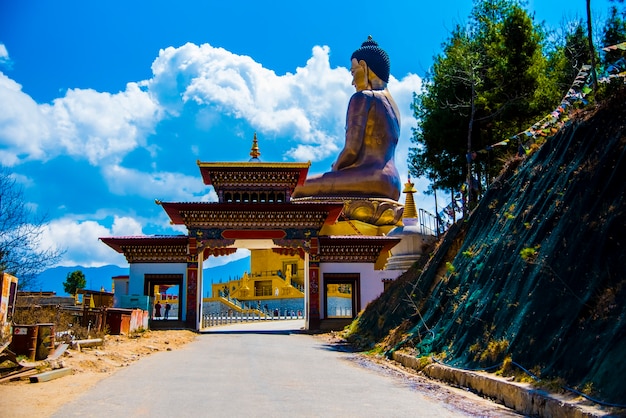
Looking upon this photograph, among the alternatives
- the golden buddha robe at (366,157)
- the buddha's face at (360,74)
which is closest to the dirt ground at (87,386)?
the golden buddha robe at (366,157)

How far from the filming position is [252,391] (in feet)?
26.0

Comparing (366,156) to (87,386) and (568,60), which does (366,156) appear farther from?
(87,386)

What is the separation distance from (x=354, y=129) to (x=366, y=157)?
84.2 inches

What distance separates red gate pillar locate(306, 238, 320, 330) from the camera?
995 inches

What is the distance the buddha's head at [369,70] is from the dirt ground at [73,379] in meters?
30.9

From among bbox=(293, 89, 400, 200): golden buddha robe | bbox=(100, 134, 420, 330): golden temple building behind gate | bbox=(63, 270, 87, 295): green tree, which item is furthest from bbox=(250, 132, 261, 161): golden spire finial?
bbox=(63, 270, 87, 295): green tree

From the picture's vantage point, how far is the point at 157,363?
11.8 m

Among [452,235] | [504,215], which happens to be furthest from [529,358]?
[452,235]

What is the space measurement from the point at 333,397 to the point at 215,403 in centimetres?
154

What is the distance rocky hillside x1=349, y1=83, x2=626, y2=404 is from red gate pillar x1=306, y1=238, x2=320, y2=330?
10.9 m

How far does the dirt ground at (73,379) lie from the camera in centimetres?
663

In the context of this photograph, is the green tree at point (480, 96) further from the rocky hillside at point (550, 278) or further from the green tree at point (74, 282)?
the green tree at point (74, 282)

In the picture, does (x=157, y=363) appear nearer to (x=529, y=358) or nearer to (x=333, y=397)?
(x=333, y=397)

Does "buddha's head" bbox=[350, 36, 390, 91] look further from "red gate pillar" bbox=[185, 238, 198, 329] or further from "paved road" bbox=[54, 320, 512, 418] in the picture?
"paved road" bbox=[54, 320, 512, 418]
